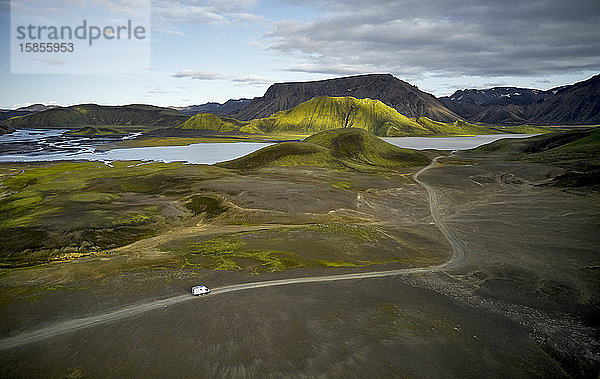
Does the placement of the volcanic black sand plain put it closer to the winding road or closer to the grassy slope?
the grassy slope

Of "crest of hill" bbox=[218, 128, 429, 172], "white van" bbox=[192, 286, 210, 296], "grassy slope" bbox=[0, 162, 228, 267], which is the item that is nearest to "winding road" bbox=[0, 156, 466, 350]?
"white van" bbox=[192, 286, 210, 296]

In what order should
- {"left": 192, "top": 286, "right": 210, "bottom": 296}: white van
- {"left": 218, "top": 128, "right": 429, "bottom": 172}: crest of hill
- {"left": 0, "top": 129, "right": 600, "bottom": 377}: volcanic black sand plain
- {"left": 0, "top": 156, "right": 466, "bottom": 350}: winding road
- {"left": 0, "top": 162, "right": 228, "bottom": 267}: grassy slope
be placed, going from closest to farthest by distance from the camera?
1. {"left": 0, "top": 129, "right": 600, "bottom": 377}: volcanic black sand plain
2. {"left": 0, "top": 156, "right": 466, "bottom": 350}: winding road
3. {"left": 192, "top": 286, "right": 210, "bottom": 296}: white van
4. {"left": 0, "top": 162, "right": 228, "bottom": 267}: grassy slope
5. {"left": 218, "top": 128, "right": 429, "bottom": 172}: crest of hill

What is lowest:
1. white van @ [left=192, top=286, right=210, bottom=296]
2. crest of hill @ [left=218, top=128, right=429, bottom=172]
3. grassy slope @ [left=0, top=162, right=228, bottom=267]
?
grassy slope @ [left=0, top=162, right=228, bottom=267]

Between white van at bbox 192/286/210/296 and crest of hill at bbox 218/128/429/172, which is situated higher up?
crest of hill at bbox 218/128/429/172

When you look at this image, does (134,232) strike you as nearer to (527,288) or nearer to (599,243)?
(527,288)

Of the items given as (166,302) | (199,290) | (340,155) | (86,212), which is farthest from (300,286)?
(340,155)

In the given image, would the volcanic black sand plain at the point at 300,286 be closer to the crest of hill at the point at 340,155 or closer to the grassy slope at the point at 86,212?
the grassy slope at the point at 86,212
